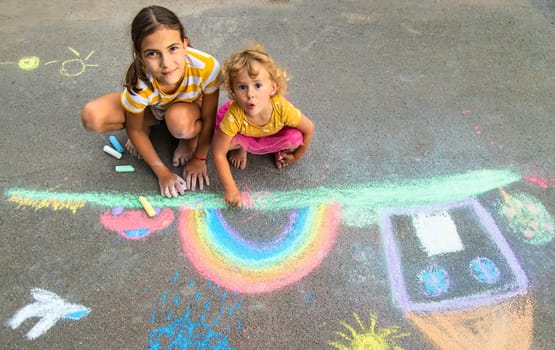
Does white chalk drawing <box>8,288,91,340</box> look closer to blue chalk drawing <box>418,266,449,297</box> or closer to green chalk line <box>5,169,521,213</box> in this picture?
green chalk line <box>5,169,521,213</box>

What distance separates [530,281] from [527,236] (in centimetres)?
28

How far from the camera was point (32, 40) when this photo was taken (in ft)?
11.2

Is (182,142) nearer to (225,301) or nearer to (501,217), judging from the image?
(225,301)

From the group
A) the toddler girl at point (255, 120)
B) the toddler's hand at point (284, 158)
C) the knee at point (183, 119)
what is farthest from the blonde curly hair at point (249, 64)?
the toddler's hand at point (284, 158)

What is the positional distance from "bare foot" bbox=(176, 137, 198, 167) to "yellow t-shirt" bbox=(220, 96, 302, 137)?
479 millimetres

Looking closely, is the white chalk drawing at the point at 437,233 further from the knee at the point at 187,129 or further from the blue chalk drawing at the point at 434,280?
the knee at the point at 187,129

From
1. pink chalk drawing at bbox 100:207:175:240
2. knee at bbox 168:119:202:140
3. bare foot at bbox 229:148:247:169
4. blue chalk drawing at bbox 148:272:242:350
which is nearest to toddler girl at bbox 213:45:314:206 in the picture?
bare foot at bbox 229:148:247:169

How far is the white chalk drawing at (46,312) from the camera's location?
2012mm

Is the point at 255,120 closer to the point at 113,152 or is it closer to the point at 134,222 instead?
the point at 134,222

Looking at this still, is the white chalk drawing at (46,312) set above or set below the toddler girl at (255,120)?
below

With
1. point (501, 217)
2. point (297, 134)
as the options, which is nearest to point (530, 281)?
point (501, 217)

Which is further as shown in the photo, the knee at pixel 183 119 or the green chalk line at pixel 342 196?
the green chalk line at pixel 342 196

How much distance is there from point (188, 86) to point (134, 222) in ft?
2.81

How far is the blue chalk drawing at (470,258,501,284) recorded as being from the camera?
7.07 feet
